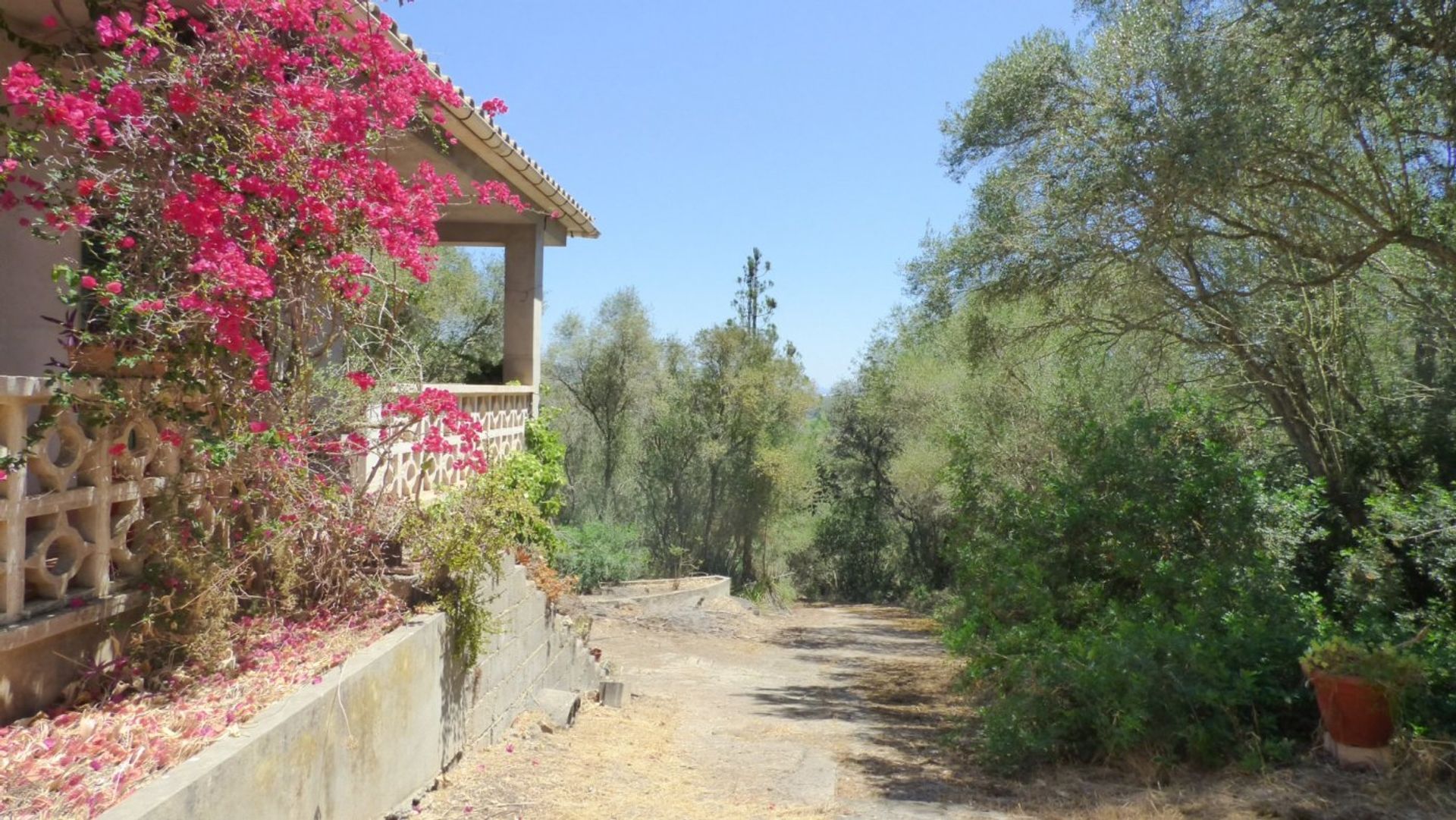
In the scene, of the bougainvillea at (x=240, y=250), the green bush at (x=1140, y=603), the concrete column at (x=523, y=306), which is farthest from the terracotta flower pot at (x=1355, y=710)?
the concrete column at (x=523, y=306)

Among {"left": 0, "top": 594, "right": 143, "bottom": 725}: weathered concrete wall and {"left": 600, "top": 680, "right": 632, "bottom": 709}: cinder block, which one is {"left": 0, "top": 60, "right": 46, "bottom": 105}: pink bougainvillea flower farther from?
{"left": 600, "top": 680, "right": 632, "bottom": 709}: cinder block

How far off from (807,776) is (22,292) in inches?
251

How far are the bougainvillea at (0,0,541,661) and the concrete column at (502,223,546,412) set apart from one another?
5.26m

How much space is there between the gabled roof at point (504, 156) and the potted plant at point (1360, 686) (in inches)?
272

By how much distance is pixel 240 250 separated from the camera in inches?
175

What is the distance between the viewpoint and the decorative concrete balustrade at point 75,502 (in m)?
3.61

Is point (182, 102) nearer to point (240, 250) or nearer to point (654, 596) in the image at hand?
point (240, 250)

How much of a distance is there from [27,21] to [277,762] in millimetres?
5172

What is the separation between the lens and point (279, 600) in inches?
204

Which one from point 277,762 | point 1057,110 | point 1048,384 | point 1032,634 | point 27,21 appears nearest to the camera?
point 277,762

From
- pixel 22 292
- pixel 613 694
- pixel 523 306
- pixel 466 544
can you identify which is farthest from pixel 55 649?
pixel 523 306

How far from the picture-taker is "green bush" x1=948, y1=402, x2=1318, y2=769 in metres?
7.09

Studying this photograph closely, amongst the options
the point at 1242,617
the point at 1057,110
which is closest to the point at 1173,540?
the point at 1242,617

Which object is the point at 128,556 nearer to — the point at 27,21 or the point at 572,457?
the point at 27,21
